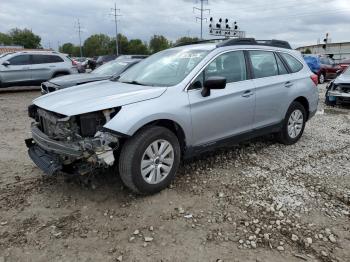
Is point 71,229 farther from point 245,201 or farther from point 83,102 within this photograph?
point 245,201

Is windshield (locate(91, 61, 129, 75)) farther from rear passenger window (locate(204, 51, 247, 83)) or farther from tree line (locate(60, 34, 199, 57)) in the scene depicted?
tree line (locate(60, 34, 199, 57))

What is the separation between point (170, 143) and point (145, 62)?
1808 millimetres

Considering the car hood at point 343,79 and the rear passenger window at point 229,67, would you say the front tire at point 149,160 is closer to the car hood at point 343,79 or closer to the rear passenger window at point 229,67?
the rear passenger window at point 229,67

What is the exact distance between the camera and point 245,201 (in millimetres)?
3914

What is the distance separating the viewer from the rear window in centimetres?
1439

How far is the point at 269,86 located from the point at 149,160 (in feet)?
8.13

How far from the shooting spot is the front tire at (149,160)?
12.1ft

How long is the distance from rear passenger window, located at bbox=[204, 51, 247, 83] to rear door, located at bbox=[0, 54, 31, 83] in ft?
38.2

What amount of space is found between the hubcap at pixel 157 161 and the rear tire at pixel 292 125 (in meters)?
2.63

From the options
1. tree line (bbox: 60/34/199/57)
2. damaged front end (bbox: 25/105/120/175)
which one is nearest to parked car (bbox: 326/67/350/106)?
damaged front end (bbox: 25/105/120/175)

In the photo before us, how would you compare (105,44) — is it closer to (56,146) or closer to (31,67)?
(31,67)

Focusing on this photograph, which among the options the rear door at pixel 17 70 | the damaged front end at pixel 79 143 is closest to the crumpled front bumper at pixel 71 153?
the damaged front end at pixel 79 143

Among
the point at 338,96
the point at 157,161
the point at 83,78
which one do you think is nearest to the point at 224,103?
the point at 157,161

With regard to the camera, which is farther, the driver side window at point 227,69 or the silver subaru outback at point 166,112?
the driver side window at point 227,69
